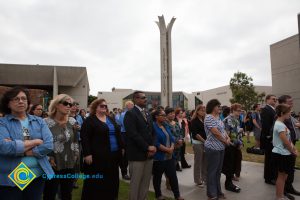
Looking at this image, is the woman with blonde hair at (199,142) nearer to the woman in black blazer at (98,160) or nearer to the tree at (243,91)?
the woman in black blazer at (98,160)

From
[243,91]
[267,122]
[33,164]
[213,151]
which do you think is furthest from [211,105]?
[243,91]

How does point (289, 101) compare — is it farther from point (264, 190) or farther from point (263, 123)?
point (264, 190)

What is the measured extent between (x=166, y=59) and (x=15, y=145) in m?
26.7

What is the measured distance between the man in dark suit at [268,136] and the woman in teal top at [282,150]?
1.29 meters

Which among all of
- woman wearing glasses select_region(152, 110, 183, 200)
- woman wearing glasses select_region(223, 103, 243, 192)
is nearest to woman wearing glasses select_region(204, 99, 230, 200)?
woman wearing glasses select_region(152, 110, 183, 200)

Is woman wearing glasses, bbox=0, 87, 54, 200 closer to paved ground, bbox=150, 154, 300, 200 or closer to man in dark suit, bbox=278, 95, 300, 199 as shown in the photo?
paved ground, bbox=150, 154, 300, 200

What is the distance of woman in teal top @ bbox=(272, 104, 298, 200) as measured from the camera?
188 inches

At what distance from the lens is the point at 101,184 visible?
427 cm

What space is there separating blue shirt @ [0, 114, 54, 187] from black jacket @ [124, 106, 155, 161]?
5.59 feet

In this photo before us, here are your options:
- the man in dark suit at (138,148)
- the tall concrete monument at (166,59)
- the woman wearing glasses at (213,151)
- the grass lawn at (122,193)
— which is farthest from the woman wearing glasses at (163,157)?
the tall concrete monument at (166,59)

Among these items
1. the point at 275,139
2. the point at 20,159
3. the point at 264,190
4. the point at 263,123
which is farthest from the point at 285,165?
the point at 20,159

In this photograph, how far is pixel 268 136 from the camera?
6.29 metres

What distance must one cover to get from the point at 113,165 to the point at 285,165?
3.01 meters

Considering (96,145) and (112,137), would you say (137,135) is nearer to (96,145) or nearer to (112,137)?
(112,137)
